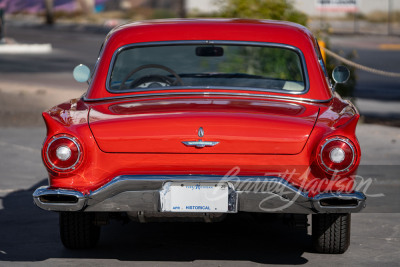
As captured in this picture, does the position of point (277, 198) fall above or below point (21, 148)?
above

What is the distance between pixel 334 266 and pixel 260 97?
121 centimetres

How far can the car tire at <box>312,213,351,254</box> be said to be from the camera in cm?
570

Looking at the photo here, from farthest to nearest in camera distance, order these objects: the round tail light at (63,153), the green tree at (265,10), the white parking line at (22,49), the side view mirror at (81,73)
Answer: the white parking line at (22,49) → the green tree at (265,10) → the side view mirror at (81,73) → the round tail light at (63,153)

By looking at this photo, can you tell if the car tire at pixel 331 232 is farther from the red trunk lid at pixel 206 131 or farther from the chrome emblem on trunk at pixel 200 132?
the chrome emblem on trunk at pixel 200 132

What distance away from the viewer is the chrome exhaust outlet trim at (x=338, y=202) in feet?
17.1

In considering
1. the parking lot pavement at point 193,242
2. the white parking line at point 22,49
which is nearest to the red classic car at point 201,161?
the parking lot pavement at point 193,242

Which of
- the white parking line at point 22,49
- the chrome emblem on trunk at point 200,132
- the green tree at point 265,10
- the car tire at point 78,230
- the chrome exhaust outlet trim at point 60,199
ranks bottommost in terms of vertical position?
the white parking line at point 22,49

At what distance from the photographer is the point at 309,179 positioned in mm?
5270

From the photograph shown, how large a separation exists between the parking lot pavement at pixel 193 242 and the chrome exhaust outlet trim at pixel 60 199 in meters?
0.54

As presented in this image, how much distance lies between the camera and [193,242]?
20.6 ft

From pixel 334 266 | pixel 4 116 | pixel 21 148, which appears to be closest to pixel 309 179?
pixel 334 266

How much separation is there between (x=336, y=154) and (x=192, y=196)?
0.89 m

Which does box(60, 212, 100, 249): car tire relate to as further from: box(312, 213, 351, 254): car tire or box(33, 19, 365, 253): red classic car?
box(312, 213, 351, 254): car tire

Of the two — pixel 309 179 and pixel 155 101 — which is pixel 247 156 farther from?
pixel 155 101
